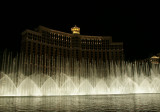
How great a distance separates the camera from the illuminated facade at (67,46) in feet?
250

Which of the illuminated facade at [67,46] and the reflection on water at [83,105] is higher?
the illuminated facade at [67,46]

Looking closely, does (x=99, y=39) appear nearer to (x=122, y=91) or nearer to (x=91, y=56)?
(x=91, y=56)

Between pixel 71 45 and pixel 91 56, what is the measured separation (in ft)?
40.0

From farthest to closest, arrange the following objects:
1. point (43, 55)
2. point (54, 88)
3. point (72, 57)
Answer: point (72, 57)
point (43, 55)
point (54, 88)

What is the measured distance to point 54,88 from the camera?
40781mm

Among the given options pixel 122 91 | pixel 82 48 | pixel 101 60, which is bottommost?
pixel 122 91

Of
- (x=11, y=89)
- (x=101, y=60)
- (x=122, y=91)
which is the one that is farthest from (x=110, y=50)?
(x=11, y=89)

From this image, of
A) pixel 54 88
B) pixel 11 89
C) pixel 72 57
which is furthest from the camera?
pixel 72 57

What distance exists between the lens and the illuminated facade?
250 ft

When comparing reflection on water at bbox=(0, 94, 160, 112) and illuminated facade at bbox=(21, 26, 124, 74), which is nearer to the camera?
reflection on water at bbox=(0, 94, 160, 112)

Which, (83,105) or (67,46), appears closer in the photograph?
(83,105)

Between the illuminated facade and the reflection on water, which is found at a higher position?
the illuminated facade

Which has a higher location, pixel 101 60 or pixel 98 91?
pixel 101 60

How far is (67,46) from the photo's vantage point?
89312mm
